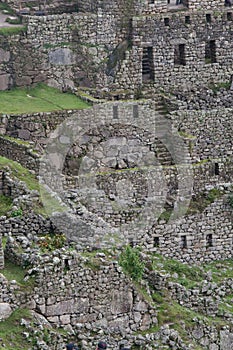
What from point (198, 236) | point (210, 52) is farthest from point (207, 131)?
point (198, 236)

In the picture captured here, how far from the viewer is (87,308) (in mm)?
59844

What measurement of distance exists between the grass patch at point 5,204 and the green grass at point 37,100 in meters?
4.35

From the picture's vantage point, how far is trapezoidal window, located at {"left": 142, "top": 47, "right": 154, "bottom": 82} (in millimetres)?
69750

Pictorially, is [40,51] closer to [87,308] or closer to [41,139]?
[41,139]

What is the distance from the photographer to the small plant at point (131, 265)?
199 ft

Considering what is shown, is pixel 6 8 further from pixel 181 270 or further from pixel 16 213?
pixel 181 270

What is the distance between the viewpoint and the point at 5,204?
6256 cm

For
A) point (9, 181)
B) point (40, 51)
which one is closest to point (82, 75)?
→ point (40, 51)

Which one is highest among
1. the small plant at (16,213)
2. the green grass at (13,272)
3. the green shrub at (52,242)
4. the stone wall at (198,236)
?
the small plant at (16,213)

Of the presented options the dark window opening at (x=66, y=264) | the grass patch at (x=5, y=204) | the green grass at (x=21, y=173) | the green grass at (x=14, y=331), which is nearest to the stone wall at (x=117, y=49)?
the green grass at (x=21, y=173)

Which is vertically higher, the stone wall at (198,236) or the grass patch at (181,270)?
the stone wall at (198,236)

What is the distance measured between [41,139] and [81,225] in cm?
479

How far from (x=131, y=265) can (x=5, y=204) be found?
4020 millimetres

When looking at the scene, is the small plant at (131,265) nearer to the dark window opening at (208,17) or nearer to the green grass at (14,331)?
the green grass at (14,331)
